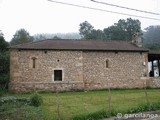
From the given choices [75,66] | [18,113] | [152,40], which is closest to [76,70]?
[75,66]

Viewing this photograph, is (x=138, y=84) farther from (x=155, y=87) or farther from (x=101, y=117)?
(x=101, y=117)

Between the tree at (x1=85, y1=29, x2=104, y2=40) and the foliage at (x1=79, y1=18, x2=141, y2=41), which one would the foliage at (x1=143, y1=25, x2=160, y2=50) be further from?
the tree at (x1=85, y1=29, x2=104, y2=40)

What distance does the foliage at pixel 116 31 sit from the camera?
77062 mm

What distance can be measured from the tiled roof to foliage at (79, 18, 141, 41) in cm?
4848

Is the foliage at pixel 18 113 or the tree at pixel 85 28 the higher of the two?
the tree at pixel 85 28

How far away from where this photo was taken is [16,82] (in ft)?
73.7

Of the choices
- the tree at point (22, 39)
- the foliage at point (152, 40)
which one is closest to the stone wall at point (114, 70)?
the foliage at point (152, 40)

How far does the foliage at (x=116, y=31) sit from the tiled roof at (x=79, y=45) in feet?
159

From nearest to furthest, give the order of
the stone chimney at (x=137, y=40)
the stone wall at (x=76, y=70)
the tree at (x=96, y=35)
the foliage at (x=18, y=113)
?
1. the foliage at (x=18, y=113)
2. the stone wall at (x=76, y=70)
3. the stone chimney at (x=137, y=40)
4. the tree at (x=96, y=35)

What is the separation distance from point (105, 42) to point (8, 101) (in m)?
15.7

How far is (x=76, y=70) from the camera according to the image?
A: 2397cm

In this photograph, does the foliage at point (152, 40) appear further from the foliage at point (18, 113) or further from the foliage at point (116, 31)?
the foliage at point (18, 113)

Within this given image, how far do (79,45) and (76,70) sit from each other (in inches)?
117

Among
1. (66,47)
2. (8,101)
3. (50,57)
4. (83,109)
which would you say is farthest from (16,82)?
(83,109)
